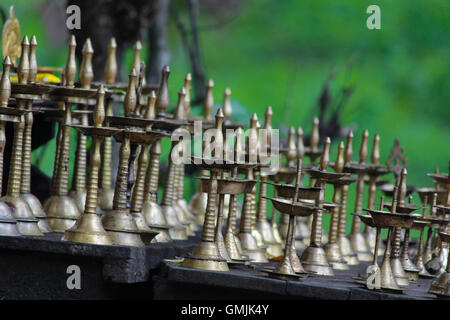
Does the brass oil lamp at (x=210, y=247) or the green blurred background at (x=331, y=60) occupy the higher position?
the green blurred background at (x=331, y=60)

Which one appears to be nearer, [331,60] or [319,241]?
[319,241]

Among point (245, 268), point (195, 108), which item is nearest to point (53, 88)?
point (245, 268)

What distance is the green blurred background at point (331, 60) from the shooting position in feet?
32.0

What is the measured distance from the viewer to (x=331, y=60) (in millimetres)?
9914

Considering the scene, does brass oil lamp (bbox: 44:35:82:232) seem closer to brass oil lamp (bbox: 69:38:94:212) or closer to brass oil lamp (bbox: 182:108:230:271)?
brass oil lamp (bbox: 69:38:94:212)

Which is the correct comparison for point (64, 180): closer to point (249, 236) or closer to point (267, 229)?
point (249, 236)

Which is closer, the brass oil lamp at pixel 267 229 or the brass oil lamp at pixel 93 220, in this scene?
the brass oil lamp at pixel 93 220

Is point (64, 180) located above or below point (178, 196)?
above

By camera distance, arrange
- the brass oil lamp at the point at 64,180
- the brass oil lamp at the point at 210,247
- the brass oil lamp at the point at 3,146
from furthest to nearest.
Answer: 1. the brass oil lamp at the point at 64,180
2. the brass oil lamp at the point at 3,146
3. the brass oil lamp at the point at 210,247

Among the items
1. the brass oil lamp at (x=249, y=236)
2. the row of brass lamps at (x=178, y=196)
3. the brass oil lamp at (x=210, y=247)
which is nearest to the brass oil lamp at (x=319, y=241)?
the row of brass lamps at (x=178, y=196)

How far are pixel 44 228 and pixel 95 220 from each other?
58 centimetres

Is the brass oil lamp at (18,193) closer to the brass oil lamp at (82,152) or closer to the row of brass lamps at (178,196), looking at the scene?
the row of brass lamps at (178,196)

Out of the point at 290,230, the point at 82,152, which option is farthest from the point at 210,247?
the point at 82,152

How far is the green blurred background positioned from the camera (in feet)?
32.0
